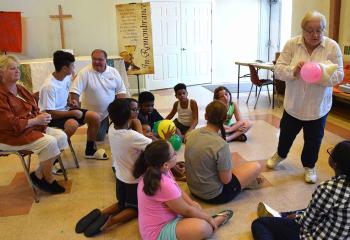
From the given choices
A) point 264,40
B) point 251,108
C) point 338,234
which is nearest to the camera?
point 338,234

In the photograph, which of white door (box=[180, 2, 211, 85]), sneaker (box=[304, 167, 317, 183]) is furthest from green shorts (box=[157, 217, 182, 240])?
white door (box=[180, 2, 211, 85])

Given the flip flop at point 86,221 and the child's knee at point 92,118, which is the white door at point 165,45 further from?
the flip flop at point 86,221

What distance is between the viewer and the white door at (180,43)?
724cm

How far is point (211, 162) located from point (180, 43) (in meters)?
5.74

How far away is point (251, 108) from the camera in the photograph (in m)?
5.35

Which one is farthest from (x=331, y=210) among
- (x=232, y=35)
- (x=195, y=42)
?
(x=232, y=35)

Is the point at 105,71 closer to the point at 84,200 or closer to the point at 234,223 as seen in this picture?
the point at 84,200

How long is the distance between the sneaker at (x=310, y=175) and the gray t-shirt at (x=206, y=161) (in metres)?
0.84

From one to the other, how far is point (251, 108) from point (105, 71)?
8.74 feet

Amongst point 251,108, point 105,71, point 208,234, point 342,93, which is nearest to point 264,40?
point 251,108

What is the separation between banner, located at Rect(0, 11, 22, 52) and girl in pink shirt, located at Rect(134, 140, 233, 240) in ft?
17.4

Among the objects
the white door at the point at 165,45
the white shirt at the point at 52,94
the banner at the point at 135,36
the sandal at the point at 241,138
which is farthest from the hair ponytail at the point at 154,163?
the white door at the point at 165,45

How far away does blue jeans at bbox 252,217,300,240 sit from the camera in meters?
1.77

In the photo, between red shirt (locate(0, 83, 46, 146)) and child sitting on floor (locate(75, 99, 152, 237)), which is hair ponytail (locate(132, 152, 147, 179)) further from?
red shirt (locate(0, 83, 46, 146))
